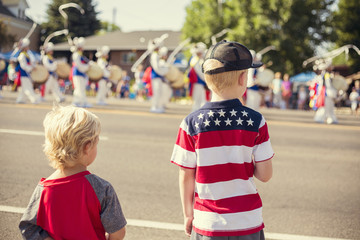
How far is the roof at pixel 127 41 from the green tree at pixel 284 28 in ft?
47.1

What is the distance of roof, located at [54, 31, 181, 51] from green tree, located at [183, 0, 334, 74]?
14.4 m

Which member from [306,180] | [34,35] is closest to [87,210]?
[306,180]

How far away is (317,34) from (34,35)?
35416 mm

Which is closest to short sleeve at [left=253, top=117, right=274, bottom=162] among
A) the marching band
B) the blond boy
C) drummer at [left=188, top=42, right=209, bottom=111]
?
the blond boy

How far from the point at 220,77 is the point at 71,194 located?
93cm

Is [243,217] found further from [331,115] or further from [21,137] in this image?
[331,115]

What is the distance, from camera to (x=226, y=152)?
86.4 inches

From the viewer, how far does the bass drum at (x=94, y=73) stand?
688 inches

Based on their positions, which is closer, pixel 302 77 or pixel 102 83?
pixel 102 83

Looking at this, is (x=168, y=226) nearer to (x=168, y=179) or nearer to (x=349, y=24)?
(x=168, y=179)

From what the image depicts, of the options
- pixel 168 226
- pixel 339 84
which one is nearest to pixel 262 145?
pixel 168 226

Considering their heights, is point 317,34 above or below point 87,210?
above

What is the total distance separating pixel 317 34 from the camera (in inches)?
1310

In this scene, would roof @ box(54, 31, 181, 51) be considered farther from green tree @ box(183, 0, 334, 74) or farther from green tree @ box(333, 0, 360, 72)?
green tree @ box(333, 0, 360, 72)
